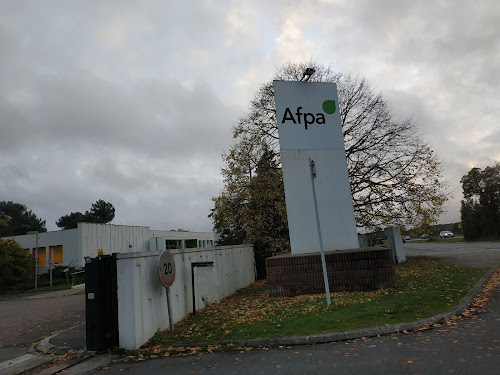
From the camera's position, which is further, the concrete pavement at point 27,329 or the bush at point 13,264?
the bush at point 13,264

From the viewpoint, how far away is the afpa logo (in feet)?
38.4

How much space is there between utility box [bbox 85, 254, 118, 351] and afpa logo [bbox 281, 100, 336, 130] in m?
7.39

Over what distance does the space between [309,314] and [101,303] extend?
4124 millimetres

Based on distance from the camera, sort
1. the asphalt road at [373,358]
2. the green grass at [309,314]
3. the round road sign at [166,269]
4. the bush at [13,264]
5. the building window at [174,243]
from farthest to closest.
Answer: the building window at [174,243]
the bush at [13,264]
the round road sign at [166,269]
the green grass at [309,314]
the asphalt road at [373,358]

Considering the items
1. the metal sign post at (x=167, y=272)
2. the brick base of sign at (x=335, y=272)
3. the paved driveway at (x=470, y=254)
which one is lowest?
the paved driveway at (x=470, y=254)

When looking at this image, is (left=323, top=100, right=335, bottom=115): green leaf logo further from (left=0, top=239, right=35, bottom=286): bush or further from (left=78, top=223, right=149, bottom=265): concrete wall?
(left=0, top=239, right=35, bottom=286): bush

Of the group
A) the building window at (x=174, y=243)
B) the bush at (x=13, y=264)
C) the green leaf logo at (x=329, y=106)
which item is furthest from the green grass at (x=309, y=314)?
the building window at (x=174, y=243)

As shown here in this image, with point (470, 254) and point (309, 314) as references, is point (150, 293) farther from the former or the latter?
point (470, 254)

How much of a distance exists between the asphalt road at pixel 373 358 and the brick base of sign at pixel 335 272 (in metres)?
3.90

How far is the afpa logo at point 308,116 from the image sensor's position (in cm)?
1170

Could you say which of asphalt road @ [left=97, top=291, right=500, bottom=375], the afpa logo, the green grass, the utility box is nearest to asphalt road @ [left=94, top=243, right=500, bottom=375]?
asphalt road @ [left=97, top=291, right=500, bottom=375]

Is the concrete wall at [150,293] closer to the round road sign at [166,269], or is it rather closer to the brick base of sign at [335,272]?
the round road sign at [166,269]

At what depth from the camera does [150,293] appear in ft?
22.4

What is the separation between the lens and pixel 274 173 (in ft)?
56.7
